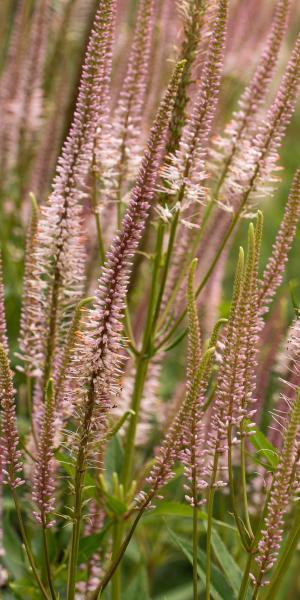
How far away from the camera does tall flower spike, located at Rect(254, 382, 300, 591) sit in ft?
4.83

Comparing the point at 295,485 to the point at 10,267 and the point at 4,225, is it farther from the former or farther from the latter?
the point at 4,225

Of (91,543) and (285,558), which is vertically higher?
(285,558)

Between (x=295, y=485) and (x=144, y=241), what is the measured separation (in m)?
1.62

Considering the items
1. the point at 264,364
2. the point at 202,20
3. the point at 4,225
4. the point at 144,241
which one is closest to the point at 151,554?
the point at 264,364

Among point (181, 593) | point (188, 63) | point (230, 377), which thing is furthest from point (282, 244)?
point (181, 593)

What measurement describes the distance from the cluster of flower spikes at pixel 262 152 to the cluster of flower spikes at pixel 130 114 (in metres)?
0.28

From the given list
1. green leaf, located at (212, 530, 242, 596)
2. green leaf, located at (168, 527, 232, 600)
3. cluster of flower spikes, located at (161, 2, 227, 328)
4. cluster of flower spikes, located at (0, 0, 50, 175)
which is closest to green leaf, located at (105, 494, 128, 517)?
green leaf, located at (168, 527, 232, 600)

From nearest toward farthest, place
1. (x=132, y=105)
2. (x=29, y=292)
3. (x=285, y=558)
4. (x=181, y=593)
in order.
Result: (x=285, y=558) → (x=29, y=292) → (x=132, y=105) → (x=181, y=593)

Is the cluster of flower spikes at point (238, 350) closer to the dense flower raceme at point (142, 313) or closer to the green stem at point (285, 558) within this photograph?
the dense flower raceme at point (142, 313)

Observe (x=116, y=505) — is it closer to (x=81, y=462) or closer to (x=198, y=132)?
(x=81, y=462)

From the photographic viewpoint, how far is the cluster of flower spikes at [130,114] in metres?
2.26

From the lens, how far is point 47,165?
3.45 meters

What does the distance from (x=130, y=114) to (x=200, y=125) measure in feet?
1.42

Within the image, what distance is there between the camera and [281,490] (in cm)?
153
